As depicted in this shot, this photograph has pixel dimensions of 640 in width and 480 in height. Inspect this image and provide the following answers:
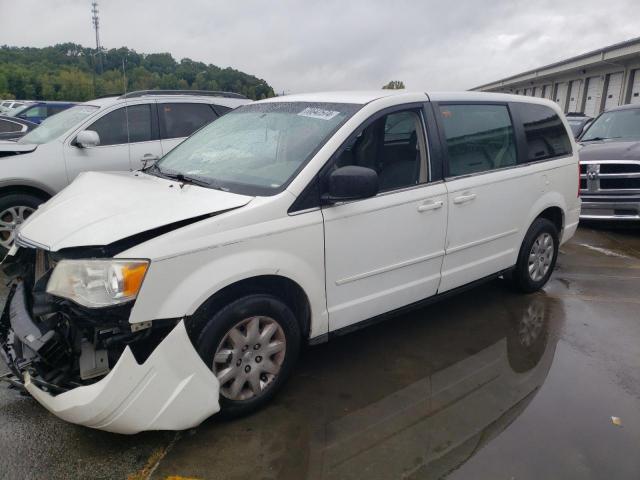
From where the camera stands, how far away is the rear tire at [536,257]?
457 centimetres

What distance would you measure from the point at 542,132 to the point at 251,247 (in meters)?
3.20

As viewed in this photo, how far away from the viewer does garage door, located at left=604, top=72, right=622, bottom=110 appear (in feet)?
93.9

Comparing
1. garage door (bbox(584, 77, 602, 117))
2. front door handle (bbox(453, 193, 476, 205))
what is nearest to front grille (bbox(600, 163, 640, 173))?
front door handle (bbox(453, 193, 476, 205))

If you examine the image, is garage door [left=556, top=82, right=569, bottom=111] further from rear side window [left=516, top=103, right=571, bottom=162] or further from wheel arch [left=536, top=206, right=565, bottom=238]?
wheel arch [left=536, top=206, right=565, bottom=238]

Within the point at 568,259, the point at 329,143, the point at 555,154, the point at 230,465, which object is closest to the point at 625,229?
the point at 568,259

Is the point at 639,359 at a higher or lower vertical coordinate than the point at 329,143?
lower

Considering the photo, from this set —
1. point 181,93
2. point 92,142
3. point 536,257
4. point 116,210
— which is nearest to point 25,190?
point 92,142

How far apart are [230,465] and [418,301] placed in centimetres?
178

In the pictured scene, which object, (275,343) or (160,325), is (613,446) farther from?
(160,325)

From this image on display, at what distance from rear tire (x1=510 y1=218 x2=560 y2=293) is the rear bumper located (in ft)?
9.30

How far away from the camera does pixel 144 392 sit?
241 centimetres

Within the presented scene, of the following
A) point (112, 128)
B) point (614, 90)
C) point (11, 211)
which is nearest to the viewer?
point (11, 211)

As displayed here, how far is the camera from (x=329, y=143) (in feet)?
10.2

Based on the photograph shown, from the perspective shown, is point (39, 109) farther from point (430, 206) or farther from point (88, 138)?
point (430, 206)
